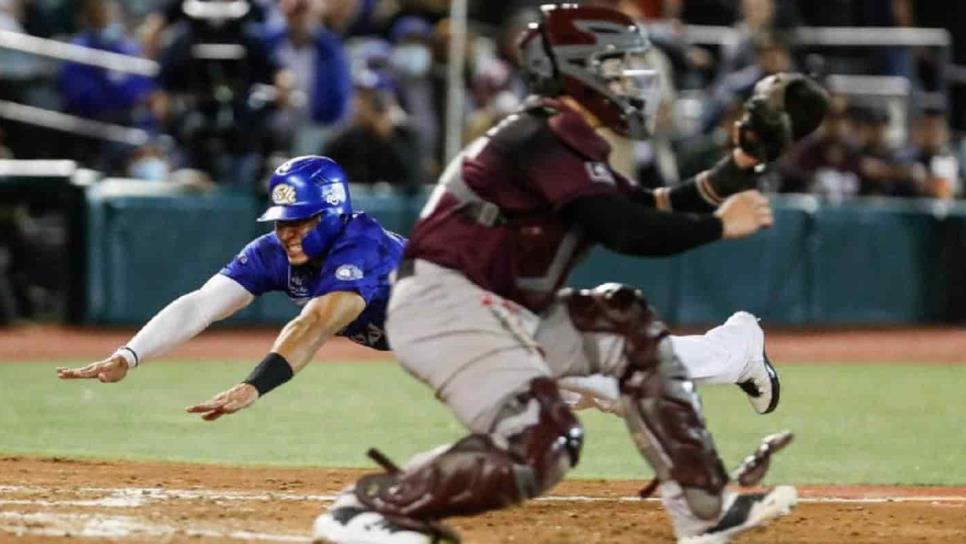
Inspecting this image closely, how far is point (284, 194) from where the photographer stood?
7.16 metres

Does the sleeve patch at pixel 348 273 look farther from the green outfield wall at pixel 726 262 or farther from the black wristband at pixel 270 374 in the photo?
the green outfield wall at pixel 726 262

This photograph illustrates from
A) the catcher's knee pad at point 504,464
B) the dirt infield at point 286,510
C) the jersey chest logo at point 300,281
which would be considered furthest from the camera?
the jersey chest logo at point 300,281

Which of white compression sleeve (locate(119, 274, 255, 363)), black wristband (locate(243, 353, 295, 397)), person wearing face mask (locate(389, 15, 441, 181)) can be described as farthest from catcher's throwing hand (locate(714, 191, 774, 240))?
person wearing face mask (locate(389, 15, 441, 181))

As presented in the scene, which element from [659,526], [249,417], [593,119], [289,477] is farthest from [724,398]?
[593,119]

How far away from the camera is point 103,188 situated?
1481cm

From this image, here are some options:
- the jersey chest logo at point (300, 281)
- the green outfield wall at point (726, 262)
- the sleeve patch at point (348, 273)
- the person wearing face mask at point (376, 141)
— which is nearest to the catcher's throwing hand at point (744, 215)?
the sleeve patch at point (348, 273)

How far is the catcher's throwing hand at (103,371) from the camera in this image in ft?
22.7

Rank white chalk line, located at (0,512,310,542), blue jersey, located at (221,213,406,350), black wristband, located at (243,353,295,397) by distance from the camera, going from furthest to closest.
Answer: blue jersey, located at (221,213,406,350) < black wristband, located at (243,353,295,397) < white chalk line, located at (0,512,310,542)

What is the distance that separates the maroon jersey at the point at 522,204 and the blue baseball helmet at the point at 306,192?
4.32 ft

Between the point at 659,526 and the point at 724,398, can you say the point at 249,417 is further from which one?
the point at 659,526

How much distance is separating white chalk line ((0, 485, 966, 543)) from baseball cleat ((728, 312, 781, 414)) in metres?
0.47

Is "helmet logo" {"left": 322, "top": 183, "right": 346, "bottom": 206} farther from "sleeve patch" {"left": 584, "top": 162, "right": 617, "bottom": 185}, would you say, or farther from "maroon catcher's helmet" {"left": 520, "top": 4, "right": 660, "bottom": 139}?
"sleeve patch" {"left": 584, "top": 162, "right": 617, "bottom": 185}

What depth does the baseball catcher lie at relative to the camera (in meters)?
5.51

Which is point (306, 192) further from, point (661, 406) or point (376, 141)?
point (376, 141)
